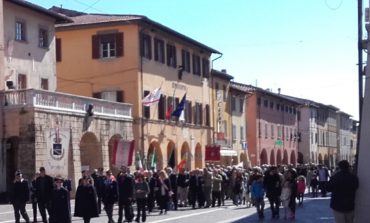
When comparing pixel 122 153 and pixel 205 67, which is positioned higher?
pixel 205 67

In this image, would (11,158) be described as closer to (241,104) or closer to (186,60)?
(186,60)

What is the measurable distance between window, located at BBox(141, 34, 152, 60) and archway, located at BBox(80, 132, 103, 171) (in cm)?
916

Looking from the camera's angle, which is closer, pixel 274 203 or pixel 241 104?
pixel 274 203

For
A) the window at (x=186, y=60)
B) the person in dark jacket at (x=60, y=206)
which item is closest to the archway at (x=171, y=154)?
the window at (x=186, y=60)

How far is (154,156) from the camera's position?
48.4m

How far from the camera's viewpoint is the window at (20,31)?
129ft

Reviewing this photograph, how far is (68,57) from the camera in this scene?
49438mm

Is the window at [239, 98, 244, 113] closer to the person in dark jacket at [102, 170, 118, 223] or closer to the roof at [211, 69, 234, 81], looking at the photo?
the roof at [211, 69, 234, 81]

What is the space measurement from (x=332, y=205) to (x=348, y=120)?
130980 millimetres

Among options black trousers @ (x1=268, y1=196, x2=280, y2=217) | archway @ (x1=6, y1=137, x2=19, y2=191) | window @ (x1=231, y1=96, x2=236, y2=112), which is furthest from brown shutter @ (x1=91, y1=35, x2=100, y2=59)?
black trousers @ (x1=268, y1=196, x2=280, y2=217)

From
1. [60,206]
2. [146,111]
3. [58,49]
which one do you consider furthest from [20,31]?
[60,206]

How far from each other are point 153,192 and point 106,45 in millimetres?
22132

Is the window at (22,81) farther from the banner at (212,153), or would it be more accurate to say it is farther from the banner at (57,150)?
the banner at (212,153)

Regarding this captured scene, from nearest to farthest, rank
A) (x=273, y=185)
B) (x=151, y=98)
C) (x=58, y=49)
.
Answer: (x=273, y=185) < (x=151, y=98) < (x=58, y=49)
